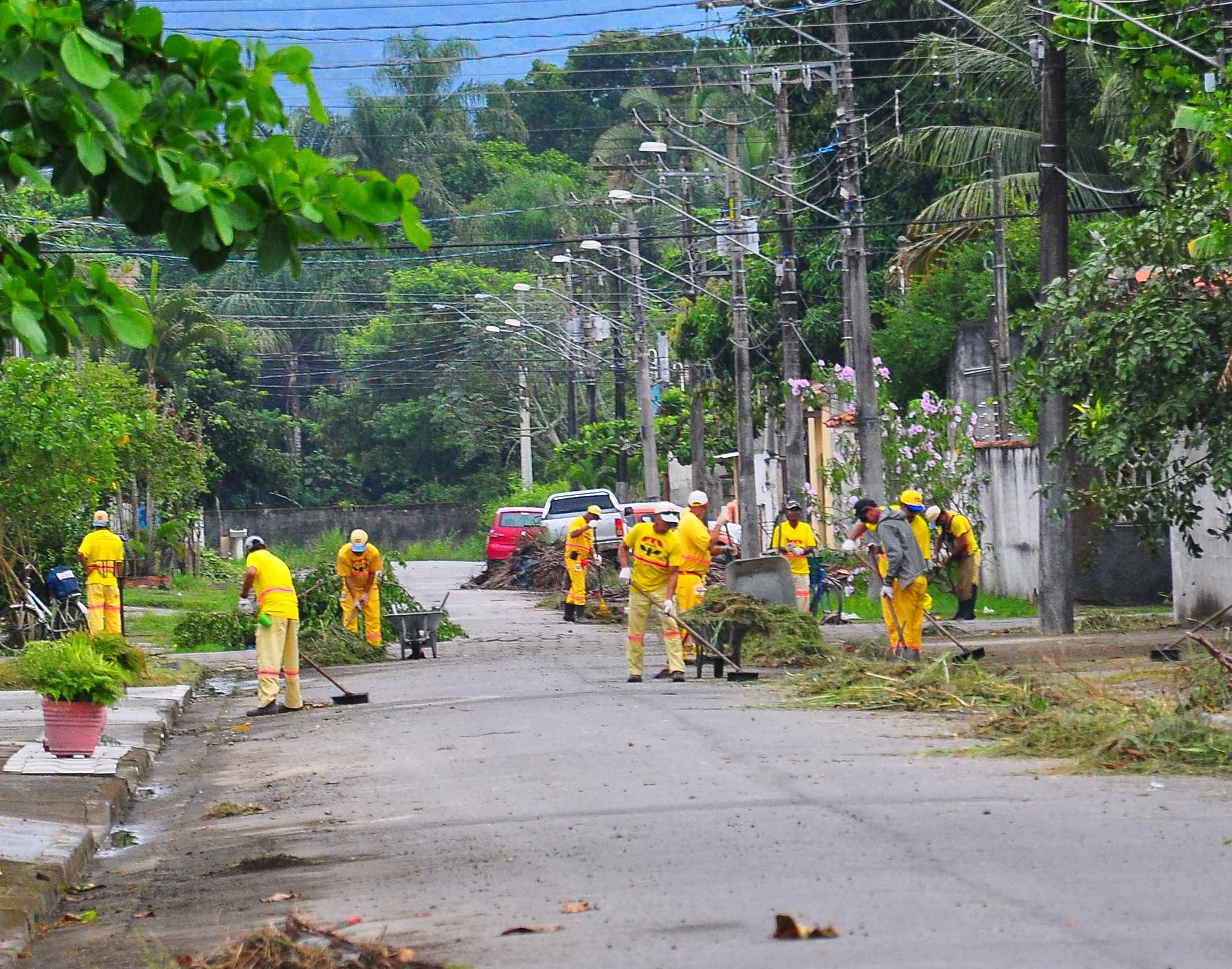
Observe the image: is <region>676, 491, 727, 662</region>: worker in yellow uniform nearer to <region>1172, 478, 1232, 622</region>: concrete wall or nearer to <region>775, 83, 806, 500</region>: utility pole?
<region>1172, 478, 1232, 622</region>: concrete wall

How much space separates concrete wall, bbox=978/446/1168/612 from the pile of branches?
2092 cm

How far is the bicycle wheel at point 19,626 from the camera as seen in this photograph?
941 inches

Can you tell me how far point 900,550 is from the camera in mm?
18438

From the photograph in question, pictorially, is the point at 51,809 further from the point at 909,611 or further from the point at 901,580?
the point at 909,611

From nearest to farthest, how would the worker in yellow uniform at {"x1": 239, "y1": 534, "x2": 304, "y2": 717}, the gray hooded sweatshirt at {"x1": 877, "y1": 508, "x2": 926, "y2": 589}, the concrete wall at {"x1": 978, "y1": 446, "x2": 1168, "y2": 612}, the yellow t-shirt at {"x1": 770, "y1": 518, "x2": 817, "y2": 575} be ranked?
1. the worker in yellow uniform at {"x1": 239, "y1": 534, "x2": 304, "y2": 717}
2. the gray hooded sweatshirt at {"x1": 877, "y1": 508, "x2": 926, "y2": 589}
3. the yellow t-shirt at {"x1": 770, "y1": 518, "x2": 817, "y2": 575}
4. the concrete wall at {"x1": 978, "y1": 446, "x2": 1168, "y2": 612}

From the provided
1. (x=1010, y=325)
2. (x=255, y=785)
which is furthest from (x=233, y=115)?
(x=1010, y=325)

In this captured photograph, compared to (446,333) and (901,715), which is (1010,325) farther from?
(446,333)

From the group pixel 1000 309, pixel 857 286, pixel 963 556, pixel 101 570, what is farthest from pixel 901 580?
pixel 1000 309

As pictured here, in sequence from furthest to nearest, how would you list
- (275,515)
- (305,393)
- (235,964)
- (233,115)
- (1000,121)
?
(305,393) → (275,515) → (1000,121) → (235,964) → (233,115)

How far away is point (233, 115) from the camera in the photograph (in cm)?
640

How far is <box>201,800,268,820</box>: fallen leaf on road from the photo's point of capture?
38.3 feet

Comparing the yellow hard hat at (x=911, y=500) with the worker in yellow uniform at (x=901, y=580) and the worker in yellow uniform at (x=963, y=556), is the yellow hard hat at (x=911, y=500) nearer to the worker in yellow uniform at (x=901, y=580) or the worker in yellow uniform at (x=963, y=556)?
the worker in yellow uniform at (x=901, y=580)

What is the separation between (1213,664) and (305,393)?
6764cm

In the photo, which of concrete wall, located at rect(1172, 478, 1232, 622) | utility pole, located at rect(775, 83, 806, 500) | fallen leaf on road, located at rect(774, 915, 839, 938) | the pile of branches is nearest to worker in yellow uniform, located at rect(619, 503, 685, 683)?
concrete wall, located at rect(1172, 478, 1232, 622)
